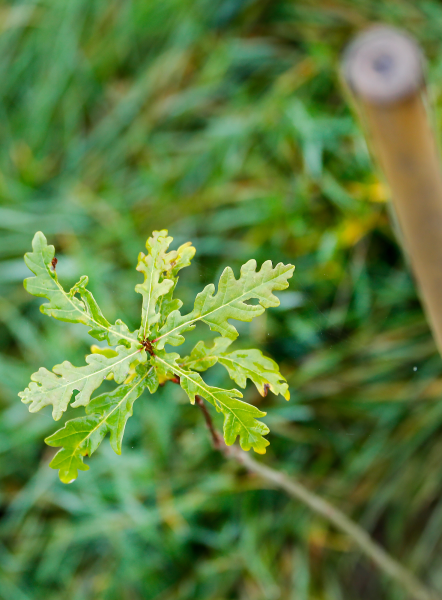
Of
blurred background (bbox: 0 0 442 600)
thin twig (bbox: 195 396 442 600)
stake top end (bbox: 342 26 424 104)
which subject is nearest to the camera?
stake top end (bbox: 342 26 424 104)

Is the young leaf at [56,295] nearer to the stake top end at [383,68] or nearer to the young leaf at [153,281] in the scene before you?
the young leaf at [153,281]

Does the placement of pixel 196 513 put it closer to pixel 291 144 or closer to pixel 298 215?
pixel 298 215

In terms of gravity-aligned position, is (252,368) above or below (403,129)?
below

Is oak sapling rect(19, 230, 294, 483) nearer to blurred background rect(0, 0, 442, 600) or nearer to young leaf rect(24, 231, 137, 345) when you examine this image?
young leaf rect(24, 231, 137, 345)

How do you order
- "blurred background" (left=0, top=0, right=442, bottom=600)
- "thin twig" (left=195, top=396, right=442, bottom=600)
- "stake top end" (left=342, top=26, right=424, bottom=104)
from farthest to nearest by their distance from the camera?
"blurred background" (left=0, top=0, right=442, bottom=600)
"thin twig" (left=195, top=396, right=442, bottom=600)
"stake top end" (left=342, top=26, right=424, bottom=104)

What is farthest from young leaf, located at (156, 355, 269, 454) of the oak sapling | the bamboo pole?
the bamboo pole

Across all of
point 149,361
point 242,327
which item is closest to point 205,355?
point 149,361

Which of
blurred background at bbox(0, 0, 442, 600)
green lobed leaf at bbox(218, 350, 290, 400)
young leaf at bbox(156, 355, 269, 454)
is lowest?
blurred background at bbox(0, 0, 442, 600)

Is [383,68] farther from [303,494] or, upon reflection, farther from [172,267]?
[303,494]
